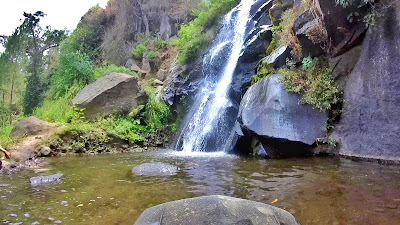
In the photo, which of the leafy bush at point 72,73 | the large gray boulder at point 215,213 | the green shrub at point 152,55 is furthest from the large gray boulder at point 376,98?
the green shrub at point 152,55

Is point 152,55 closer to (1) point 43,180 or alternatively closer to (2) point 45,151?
(2) point 45,151

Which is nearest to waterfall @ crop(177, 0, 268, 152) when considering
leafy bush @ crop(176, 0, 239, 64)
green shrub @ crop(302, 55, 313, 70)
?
leafy bush @ crop(176, 0, 239, 64)

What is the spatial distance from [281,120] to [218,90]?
462cm

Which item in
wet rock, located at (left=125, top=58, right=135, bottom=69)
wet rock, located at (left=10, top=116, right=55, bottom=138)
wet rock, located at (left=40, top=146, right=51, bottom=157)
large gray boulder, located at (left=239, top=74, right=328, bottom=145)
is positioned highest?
wet rock, located at (left=125, top=58, right=135, bottom=69)

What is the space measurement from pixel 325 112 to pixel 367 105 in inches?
39.4

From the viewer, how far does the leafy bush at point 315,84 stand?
7.24m

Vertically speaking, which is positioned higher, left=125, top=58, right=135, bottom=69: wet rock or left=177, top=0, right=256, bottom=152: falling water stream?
left=125, top=58, right=135, bottom=69: wet rock

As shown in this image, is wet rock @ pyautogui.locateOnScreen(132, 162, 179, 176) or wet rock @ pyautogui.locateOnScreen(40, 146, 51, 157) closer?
wet rock @ pyautogui.locateOnScreen(132, 162, 179, 176)

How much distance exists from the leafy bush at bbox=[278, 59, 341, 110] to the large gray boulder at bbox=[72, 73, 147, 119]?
7182 millimetres

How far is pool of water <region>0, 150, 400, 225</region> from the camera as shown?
328 cm

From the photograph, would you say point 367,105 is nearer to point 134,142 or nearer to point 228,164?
point 228,164

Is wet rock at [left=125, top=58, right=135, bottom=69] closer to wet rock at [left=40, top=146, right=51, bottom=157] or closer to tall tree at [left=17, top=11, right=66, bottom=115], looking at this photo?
tall tree at [left=17, top=11, right=66, bottom=115]

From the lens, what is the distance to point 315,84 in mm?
7438

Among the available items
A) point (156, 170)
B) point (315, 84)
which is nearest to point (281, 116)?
point (315, 84)
